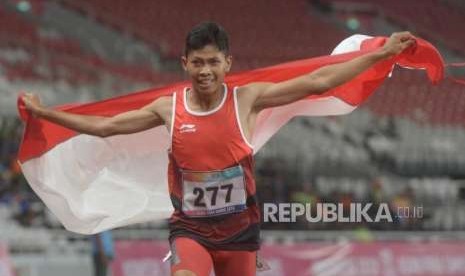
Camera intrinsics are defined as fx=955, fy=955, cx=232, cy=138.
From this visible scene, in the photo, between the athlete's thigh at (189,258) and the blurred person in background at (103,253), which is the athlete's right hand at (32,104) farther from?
the blurred person in background at (103,253)

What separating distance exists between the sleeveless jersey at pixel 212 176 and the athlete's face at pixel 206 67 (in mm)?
132

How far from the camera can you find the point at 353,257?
10016 millimetres

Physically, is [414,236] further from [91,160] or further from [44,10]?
[44,10]

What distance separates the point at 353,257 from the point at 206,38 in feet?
20.5

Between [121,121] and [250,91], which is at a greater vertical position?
[250,91]

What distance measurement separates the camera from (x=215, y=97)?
4266 millimetres

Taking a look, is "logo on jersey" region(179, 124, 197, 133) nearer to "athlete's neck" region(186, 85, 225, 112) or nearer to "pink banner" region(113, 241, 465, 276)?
"athlete's neck" region(186, 85, 225, 112)

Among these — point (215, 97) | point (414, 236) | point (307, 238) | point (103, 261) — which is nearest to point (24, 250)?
point (103, 261)

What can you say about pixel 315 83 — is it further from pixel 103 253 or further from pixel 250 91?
pixel 103 253

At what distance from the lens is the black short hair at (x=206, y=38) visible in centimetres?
416

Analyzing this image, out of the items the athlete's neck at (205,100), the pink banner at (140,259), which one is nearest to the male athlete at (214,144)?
the athlete's neck at (205,100)

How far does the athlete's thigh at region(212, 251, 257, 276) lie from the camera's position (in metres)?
4.34

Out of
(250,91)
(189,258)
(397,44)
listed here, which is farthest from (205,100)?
(397,44)

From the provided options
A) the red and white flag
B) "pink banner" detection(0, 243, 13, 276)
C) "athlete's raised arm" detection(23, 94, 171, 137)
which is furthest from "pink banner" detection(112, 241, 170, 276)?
"athlete's raised arm" detection(23, 94, 171, 137)
